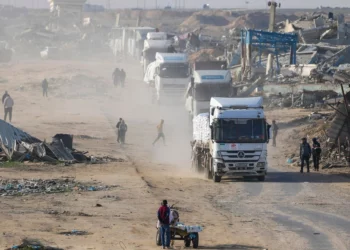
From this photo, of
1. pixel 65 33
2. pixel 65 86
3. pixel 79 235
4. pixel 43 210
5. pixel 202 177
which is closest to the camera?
pixel 79 235

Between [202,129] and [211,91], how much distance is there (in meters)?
11.4

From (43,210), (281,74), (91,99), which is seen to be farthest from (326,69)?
(43,210)

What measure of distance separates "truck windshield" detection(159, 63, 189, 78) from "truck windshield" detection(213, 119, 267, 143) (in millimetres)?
24212

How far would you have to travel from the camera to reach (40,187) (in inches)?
1059

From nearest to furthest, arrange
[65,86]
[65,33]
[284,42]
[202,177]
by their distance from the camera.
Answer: [202,177]
[284,42]
[65,86]
[65,33]

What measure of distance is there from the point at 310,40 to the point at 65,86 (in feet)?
69.9

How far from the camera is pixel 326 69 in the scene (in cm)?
5703

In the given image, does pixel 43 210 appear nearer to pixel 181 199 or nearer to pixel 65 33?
pixel 181 199

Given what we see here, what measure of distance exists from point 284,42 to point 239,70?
466 cm

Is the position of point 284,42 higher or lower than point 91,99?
higher

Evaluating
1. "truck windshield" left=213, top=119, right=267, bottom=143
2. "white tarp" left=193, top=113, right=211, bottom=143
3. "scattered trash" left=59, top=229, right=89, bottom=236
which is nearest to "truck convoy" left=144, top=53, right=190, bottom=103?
"white tarp" left=193, top=113, right=211, bottom=143

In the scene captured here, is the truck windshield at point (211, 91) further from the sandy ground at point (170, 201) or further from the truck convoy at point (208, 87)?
the sandy ground at point (170, 201)

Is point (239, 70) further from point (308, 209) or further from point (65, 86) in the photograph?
point (308, 209)

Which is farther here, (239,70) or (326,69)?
(239,70)
